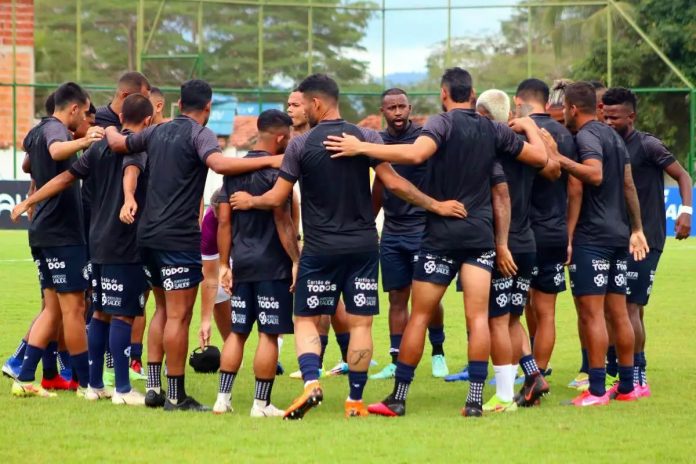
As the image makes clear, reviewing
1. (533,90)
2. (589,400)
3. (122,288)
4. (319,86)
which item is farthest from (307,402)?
(533,90)

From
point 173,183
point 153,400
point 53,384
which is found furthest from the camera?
point 53,384

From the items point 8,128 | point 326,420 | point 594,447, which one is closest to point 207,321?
point 326,420

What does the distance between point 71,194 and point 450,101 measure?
305 centimetres

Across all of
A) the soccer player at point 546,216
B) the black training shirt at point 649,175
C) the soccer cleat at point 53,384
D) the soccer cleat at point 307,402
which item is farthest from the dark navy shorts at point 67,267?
the black training shirt at point 649,175

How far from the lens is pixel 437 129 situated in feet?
28.9

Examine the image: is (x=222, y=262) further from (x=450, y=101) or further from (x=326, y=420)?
(x=450, y=101)

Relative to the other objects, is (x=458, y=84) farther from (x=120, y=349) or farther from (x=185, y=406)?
(x=120, y=349)

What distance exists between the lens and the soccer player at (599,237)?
9.53m

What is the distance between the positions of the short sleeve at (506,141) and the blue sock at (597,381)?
176cm

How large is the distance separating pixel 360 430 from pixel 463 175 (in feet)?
6.37

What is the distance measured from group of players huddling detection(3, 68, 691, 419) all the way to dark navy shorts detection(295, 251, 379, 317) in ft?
0.04

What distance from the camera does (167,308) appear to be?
927 centimetres

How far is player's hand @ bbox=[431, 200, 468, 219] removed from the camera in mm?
8859

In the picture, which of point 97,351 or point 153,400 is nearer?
point 153,400
